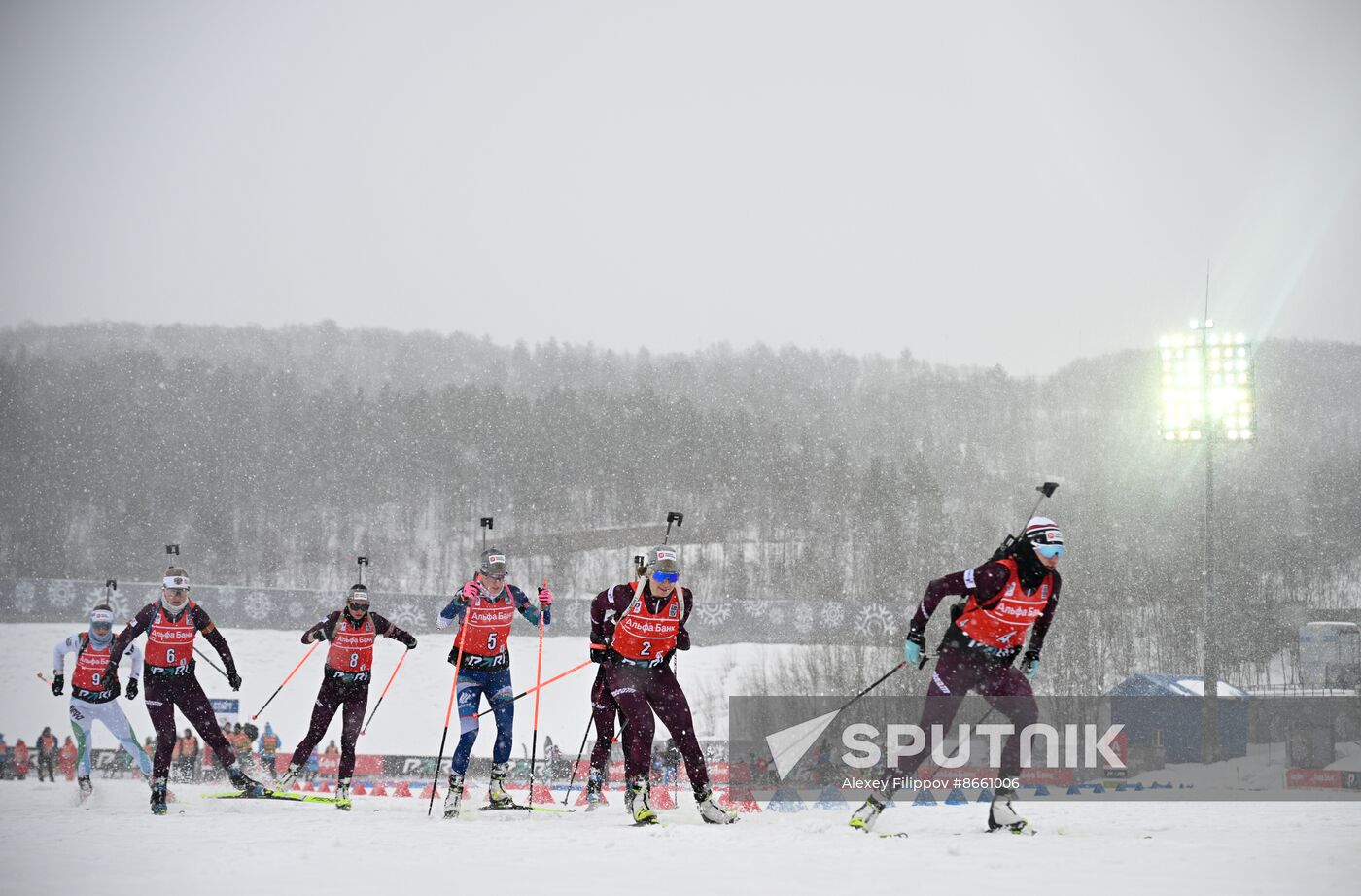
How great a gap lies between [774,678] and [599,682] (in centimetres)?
2758

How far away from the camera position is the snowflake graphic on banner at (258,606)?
43841 millimetres

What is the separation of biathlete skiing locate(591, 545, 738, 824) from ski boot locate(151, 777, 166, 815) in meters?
4.00

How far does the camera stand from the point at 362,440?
96.8 metres

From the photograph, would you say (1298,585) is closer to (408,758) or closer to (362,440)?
(408,758)

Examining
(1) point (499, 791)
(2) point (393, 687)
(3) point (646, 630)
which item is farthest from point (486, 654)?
(2) point (393, 687)

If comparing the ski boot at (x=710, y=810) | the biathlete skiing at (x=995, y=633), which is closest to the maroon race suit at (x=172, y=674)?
the ski boot at (x=710, y=810)

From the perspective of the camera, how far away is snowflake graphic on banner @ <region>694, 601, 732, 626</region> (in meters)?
41.9

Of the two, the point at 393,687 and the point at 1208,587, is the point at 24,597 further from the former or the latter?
the point at 1208,587

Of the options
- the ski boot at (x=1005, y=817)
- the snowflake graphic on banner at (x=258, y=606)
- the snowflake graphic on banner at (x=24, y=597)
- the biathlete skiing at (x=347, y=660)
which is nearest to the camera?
the ski boot at (x=1005, y=817)

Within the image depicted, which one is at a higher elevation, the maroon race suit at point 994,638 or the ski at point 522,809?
the maroon race suit at point 994,638

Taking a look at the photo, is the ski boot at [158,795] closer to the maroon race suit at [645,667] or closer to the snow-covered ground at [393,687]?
the maroon race suit at [645,667]

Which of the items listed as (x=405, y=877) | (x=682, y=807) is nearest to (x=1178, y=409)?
(x=682, y=807)

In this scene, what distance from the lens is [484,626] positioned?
34.1ft

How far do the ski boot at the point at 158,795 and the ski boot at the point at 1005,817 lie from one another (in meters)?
6.81
